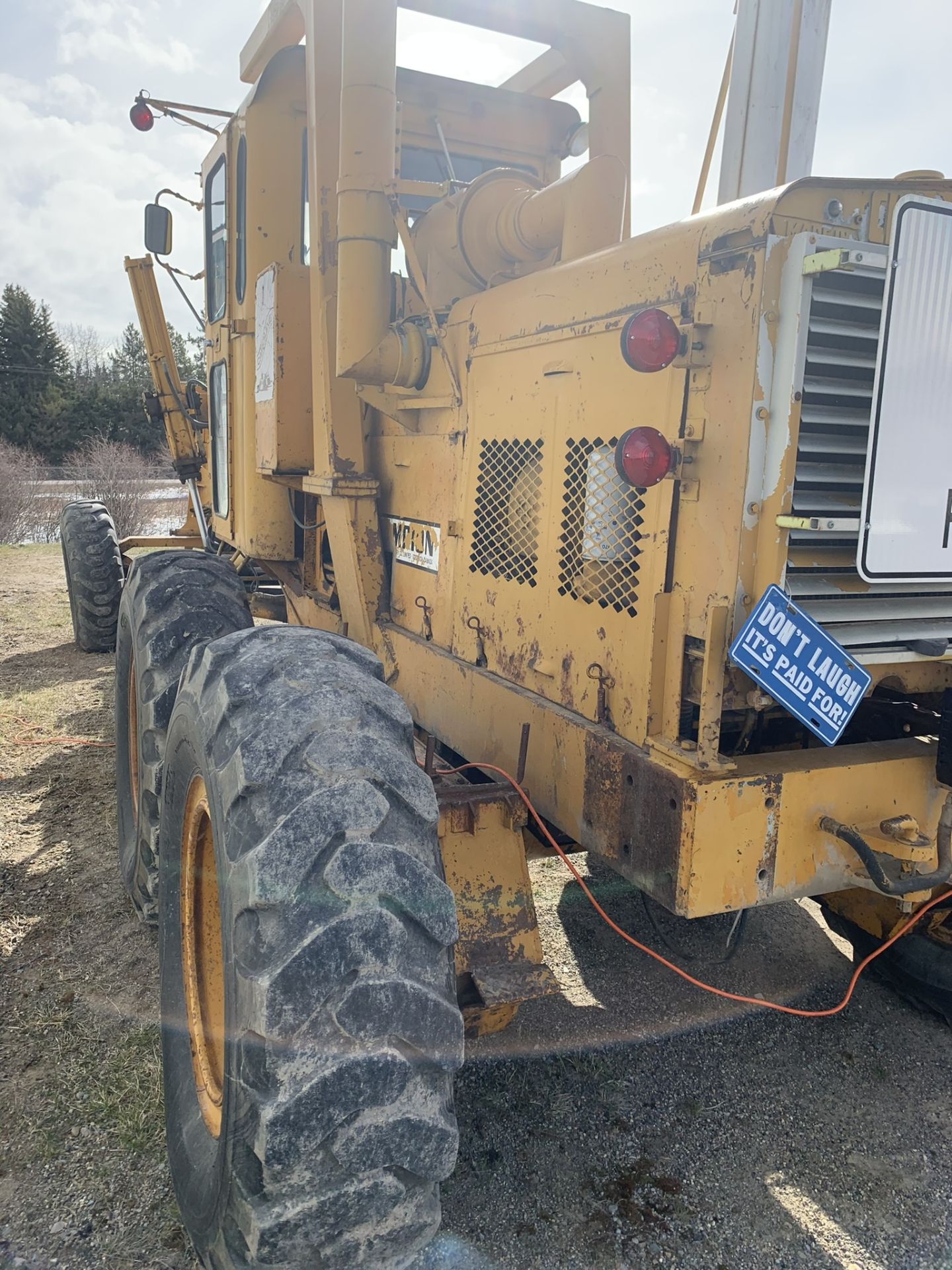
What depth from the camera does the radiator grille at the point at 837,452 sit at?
1.85 metres

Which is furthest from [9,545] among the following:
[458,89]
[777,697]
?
[777,697]

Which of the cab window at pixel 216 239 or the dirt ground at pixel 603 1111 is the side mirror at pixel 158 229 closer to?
the cab window at pixel 216 239

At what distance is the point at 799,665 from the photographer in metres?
1.86

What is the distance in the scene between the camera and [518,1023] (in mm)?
3088

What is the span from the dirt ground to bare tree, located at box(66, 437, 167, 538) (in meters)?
14.5

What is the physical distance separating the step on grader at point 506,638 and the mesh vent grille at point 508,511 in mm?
11

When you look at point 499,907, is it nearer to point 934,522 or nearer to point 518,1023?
point 518,1023

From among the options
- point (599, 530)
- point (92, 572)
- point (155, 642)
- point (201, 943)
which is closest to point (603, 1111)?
point (201, 943)

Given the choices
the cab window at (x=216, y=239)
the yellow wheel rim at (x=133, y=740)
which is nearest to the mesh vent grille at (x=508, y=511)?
the yellow wheel rim at (x=133, y=740)

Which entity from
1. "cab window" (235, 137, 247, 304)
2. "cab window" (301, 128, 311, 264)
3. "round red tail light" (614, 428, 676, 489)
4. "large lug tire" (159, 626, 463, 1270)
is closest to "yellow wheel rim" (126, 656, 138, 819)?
"cab window" (235, 137, 247, 304)

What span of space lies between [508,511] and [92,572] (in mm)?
6040

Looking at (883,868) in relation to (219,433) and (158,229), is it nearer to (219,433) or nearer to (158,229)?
(219,433)

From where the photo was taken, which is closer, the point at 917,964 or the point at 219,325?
the point at 917,964

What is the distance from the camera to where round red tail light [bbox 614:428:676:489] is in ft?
6.40
